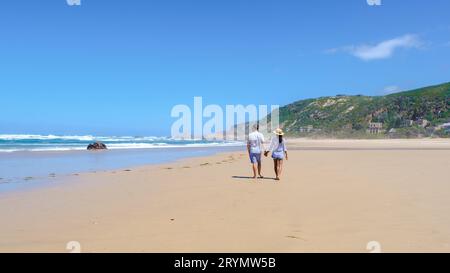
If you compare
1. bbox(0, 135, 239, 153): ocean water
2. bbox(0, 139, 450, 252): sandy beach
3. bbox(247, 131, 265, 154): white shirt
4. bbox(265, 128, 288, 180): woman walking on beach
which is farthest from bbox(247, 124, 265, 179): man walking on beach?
bbox(0, 135, 239, 153): ocean water

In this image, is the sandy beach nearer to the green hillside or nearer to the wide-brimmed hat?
the wide-brimmed hat

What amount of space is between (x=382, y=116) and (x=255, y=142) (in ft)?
253

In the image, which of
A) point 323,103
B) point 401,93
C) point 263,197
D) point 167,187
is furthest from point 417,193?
point 323,103

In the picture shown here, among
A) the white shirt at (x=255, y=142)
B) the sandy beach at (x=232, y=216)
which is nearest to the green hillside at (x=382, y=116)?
the white shirt at (x=255, y=142)

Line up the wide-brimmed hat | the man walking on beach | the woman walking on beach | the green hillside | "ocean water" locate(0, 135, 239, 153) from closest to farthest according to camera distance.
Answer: the woman walking on beach
the wide-brimmed hat
the man walking on beach
"ocean water" locate(0, 135, 239, 153)
the green hillside

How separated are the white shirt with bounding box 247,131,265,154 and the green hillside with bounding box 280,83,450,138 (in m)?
58.9

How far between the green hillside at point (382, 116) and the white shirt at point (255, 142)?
2317 inches

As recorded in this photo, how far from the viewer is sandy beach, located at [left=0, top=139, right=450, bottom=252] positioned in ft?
15.9

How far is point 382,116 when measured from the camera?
3248 inches

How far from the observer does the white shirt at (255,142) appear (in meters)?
12.5

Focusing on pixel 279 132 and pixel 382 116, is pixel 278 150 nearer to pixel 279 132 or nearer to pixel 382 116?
pixel 279 132

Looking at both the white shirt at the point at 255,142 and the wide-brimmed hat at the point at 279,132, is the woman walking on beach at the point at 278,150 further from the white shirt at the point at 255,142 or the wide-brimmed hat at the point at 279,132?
the white shirt at the point at 255,142

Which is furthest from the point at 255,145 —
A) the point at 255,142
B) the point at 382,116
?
the point at 382,116
